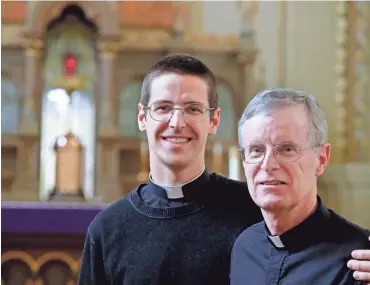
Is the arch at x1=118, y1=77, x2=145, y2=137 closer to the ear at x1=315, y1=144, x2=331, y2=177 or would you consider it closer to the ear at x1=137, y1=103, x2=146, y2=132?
the ear at x1=137, y1=103, x2=146, y2=132

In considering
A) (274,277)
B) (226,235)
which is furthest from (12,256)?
(274,277)

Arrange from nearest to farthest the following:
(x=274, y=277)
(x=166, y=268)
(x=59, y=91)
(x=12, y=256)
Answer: (x=274, y=277)
(x=166, y=268)
(x=12, y=256)
(x=59, y=91)

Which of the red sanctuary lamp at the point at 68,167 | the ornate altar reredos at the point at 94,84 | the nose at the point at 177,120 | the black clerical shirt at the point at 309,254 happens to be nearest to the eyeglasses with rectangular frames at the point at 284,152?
the black clerical shirt at the point at 309,254

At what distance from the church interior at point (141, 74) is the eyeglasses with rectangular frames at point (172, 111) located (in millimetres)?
3519

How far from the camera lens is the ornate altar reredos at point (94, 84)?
566cm

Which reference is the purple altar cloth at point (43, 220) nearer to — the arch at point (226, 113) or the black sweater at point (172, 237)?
the black sweater at point (172, 237)

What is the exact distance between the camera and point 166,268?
6.47 feet

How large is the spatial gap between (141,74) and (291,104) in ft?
14.4

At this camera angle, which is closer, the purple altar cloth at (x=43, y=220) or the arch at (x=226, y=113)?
the purple altar cloth at (x=43, y=220)

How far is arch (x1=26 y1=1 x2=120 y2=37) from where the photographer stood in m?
A: 5.69

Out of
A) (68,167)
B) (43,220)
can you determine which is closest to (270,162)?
(43,220)

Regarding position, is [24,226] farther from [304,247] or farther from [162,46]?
[162,46]

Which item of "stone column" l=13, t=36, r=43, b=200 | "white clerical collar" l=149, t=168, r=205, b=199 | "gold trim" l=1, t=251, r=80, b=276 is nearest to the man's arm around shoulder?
"white clerical collar" l=149, t=168, r=205, b=199

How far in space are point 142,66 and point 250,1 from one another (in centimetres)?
129
